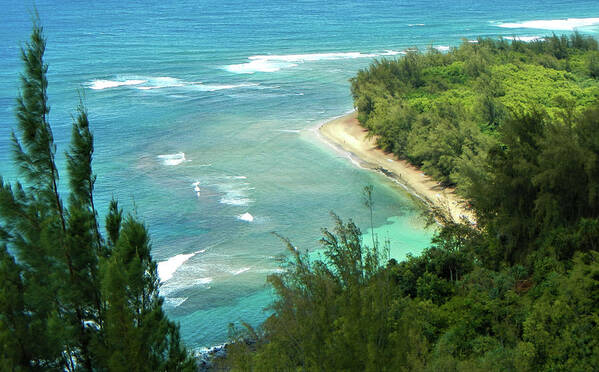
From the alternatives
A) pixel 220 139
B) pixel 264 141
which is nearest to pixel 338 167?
pixel 264 141

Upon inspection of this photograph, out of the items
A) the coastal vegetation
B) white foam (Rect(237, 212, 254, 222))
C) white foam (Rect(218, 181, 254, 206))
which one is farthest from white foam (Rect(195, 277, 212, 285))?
white foam (Rect(218, 181, 254, 206))

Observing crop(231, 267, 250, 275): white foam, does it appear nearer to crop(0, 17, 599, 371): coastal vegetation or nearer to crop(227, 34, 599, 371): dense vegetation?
crop(0, 17, 599, 371): coastal vegetation

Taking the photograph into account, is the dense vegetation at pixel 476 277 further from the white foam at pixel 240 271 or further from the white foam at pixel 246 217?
the white foam at pixel 246 217

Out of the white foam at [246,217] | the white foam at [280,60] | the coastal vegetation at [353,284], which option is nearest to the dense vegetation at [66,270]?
the coastal vegetation at [353,284]

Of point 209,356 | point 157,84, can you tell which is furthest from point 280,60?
point 209,356

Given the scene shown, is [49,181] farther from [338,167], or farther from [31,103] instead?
[338,167]

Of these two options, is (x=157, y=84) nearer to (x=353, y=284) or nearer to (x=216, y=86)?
(x=216, y=86)
